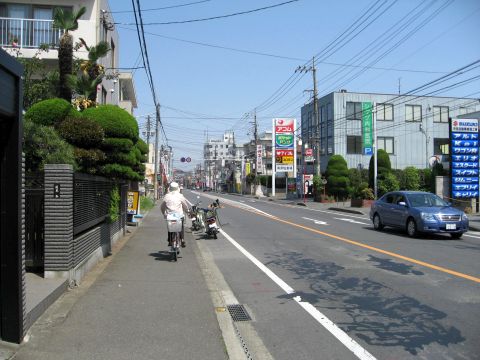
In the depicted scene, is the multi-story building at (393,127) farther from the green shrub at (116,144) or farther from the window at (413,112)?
the green shrub at (116,144)

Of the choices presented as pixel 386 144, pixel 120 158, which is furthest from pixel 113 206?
pixel 386 144

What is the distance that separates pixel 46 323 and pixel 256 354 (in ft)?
8.47

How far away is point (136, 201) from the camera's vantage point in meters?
19.6

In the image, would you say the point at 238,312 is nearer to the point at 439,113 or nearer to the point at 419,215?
the point at 419,215

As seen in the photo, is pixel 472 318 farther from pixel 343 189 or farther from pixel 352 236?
pixel 343 189

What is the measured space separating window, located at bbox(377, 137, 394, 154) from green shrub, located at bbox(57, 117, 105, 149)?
49.6 m

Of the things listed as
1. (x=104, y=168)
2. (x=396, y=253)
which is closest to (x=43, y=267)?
(x=104, y=168)

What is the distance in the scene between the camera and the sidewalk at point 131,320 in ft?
16.9

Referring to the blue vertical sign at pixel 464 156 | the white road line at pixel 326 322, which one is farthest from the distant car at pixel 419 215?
the blue vertical sign at pixel 464 156

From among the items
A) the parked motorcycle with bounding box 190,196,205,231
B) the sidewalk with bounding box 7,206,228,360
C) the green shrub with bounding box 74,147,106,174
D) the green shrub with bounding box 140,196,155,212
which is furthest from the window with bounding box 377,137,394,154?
the sidewalk with bounding box 7,206,228,360

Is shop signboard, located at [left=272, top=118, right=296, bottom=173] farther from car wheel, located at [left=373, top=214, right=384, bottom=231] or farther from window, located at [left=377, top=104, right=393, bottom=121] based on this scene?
car wheel, located at [left=373, top=214, right=384, bottom=231]

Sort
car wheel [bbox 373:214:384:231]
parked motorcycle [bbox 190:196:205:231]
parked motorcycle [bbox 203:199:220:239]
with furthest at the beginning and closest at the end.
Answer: car wheel [bbox 373:214:384:231] → parked motorcycle [bbox 190:196:205:231] → parked motorcycle [bbox 203:199:220:239]

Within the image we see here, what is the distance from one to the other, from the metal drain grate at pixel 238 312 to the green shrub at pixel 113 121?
18.2 ft

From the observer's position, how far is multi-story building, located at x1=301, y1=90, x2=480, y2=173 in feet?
186
